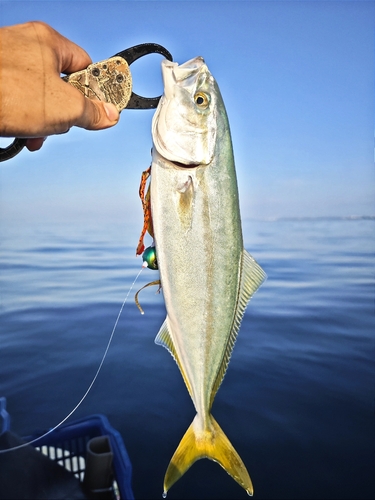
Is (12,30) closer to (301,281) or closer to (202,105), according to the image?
(202,105)

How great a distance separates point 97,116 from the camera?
1.94 m

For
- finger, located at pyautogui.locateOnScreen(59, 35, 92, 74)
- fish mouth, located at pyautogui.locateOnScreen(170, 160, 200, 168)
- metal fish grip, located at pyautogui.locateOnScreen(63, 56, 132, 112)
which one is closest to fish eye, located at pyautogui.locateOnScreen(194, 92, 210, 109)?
fish mouth, located at pyautogui.locateOnScreen(170, 160, 200, 168)

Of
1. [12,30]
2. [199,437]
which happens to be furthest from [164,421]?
[12,30]

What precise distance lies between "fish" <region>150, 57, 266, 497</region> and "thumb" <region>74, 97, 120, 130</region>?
0.28 m

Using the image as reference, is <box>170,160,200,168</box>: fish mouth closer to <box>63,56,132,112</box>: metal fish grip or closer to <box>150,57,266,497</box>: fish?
<box>150,57,266,497</box>: fish

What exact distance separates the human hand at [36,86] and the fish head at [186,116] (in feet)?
1.22

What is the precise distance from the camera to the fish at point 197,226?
1778 millimetres

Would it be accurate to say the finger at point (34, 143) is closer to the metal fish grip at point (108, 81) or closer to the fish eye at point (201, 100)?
the metal fish grip at point (108, 81)


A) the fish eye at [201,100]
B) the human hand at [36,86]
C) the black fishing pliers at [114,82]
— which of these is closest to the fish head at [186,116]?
the fish eye at [201,100]

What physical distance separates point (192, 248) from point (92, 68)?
1.04 metres

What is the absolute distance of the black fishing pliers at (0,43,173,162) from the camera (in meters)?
1.98

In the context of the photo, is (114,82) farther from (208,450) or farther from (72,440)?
(72,440)

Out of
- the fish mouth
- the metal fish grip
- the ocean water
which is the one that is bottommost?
the ocean water

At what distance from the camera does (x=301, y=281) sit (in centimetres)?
964
